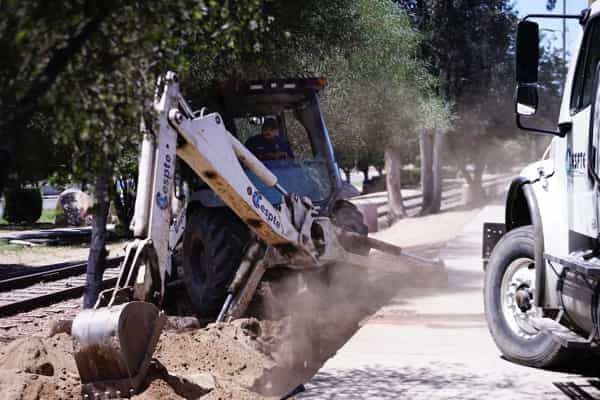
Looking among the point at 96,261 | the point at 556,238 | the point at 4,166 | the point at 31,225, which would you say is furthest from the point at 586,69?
the point at 31,225

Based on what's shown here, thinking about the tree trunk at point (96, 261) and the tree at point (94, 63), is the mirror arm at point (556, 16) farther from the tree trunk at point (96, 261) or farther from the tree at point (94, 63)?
the tree trunk at point (96, 261)

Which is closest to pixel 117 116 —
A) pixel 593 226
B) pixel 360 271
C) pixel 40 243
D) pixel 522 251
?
pixel 593 226

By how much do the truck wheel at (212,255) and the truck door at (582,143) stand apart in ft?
14.5

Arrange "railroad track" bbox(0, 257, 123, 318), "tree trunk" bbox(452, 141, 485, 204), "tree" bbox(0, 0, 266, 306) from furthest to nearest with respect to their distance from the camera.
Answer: "tree trunk" bbox(452, 141, 485, 204), "railroad track" bbox(0, 257, 123, 318), "tree" bbox(0, 0, 266, 306)

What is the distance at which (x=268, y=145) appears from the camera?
10805 millimetres

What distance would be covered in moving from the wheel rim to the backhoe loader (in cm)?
250

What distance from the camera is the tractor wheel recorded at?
11203mm

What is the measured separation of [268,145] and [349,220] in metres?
1.56

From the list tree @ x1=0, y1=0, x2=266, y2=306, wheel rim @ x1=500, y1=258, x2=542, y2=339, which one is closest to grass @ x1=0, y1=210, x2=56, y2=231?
wheel rim @ x1=500, y1=258, x2=542, y2=339

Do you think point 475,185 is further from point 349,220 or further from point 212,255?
point 212,255

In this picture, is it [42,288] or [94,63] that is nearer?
[94,63]

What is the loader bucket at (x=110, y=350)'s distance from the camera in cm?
609

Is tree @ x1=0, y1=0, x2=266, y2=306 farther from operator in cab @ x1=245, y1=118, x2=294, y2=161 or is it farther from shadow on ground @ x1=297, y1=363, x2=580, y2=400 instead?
operator in cab @ x1=245, y1=118, x2=294, y2=161

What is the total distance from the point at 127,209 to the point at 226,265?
15.0 metres
